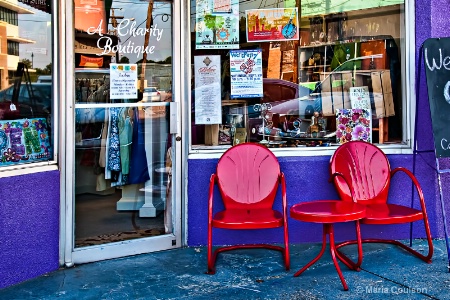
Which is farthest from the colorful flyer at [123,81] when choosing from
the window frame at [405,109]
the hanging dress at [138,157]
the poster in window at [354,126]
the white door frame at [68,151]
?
the poster in window at [354,126]

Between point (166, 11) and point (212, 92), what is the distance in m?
0.79

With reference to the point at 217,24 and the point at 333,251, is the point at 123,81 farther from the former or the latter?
the point at 333,251

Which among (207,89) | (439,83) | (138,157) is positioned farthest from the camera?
(207,89)

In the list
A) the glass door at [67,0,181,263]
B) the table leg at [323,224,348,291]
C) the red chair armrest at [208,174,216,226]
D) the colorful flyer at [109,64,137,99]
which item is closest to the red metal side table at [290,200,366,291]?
the table leg at [323,224,348,291]

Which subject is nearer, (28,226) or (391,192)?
(28,226)

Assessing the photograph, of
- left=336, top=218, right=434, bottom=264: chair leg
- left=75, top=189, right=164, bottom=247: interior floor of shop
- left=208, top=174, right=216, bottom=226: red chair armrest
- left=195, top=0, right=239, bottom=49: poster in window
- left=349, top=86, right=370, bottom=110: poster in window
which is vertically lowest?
left=336, top=218, right=434, bottom=264: chair leg

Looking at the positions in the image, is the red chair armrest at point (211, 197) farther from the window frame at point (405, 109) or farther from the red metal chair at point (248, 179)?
the window frame at point (405, 109)

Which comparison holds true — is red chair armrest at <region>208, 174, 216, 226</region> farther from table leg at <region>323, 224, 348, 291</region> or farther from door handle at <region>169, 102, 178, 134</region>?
table leg at <region>323, 224, 348, 291</region>

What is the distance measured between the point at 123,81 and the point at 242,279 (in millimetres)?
1858

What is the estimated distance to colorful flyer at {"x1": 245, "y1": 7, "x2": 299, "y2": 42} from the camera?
5148mm

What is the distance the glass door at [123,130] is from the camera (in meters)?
4.54

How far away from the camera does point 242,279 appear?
414 cm

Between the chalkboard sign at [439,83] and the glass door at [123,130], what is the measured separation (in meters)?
2.07

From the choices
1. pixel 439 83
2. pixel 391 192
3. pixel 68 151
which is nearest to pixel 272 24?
pixel 439 83
